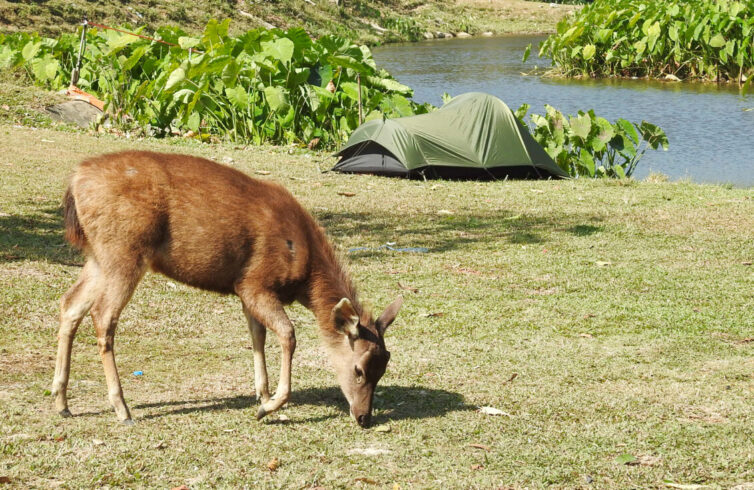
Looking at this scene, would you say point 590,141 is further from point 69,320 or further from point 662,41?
point 662,41

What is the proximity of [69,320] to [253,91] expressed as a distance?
494 inches

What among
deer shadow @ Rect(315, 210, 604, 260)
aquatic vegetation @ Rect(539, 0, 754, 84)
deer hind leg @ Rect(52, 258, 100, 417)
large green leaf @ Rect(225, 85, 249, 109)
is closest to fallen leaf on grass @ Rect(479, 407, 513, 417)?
deer hind leg @ Rect(52, 258, 100, 417)

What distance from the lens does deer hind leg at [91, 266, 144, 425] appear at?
16.0ft

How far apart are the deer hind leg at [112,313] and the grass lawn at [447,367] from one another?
0.15 m

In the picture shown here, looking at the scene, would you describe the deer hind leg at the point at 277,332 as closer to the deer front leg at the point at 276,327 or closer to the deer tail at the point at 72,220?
the deer front leg at the point at 276,327

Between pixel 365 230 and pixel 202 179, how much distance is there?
557 cm

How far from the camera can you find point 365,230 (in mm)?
10727

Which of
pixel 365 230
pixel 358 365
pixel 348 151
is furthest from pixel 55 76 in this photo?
pixel 358 365

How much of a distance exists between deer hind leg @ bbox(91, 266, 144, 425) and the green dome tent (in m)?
9.90

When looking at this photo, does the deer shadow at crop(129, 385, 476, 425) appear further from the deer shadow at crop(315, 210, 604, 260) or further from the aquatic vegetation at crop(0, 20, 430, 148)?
the aquatic vegetation at crop(0, 20, 430, 148)

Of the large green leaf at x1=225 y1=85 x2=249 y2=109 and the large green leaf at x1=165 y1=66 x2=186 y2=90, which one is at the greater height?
the large green leaf at x1=165 y1=66 x2=186 y2=90

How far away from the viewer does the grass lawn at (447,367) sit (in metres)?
4.66

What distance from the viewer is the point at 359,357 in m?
5.13

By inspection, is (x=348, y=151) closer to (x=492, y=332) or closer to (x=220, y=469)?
(x=492, y=332)
